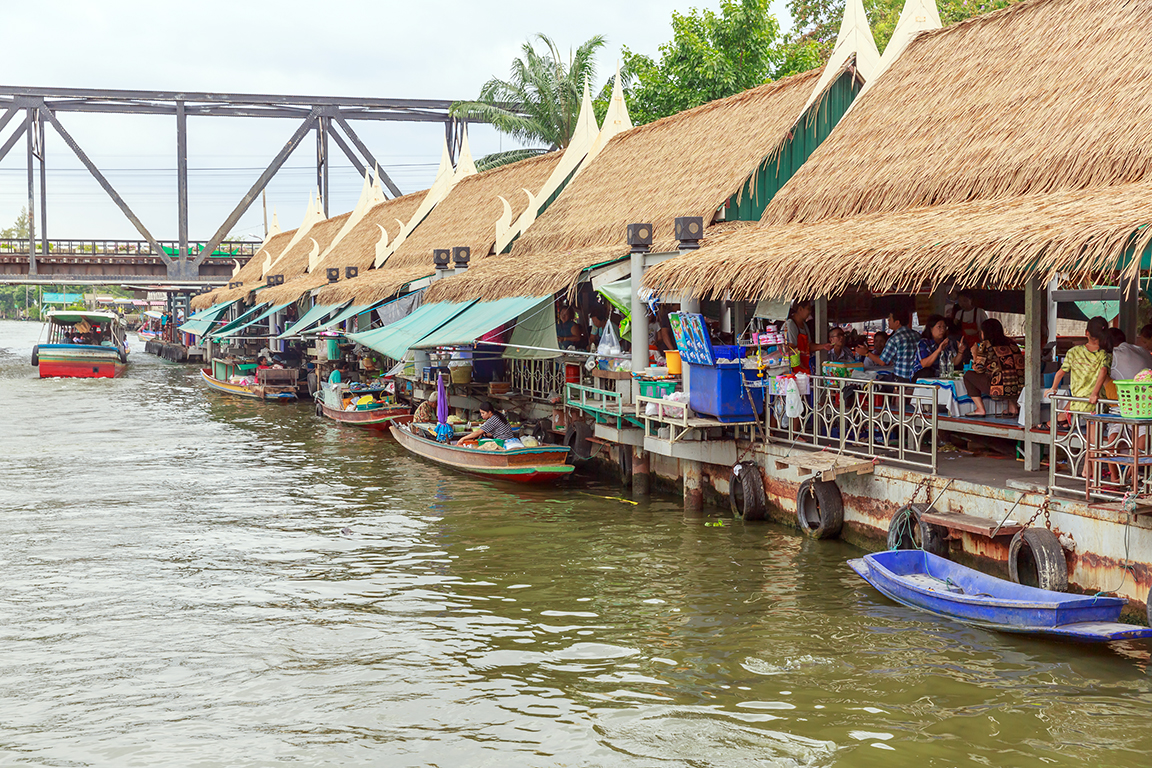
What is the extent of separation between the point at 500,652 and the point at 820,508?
4.31 m

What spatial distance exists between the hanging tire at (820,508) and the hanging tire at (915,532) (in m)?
1.02

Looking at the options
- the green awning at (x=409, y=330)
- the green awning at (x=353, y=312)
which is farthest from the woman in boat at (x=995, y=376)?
the green awning at (x=353, y=312)

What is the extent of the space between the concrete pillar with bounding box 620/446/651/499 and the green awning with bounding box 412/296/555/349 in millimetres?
2718

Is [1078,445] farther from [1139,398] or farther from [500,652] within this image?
[500,652]

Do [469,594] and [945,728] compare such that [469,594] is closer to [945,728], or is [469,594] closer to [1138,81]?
[945,728]

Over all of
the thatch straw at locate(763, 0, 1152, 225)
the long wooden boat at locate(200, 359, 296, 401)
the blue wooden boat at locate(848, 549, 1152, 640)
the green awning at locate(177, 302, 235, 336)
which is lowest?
the blue wooden boat at locate(848, 549, 1152, 640)

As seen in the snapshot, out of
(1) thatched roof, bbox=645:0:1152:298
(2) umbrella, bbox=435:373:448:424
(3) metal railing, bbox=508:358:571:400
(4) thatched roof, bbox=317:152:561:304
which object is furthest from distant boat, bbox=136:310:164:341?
(1) thatched roof, bbox=645:0:1152:298

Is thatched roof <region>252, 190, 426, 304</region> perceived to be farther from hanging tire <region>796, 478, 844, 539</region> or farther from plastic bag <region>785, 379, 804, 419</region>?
hanging tire <region>796, 478, 844, 539</region>

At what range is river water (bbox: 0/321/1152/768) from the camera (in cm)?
663

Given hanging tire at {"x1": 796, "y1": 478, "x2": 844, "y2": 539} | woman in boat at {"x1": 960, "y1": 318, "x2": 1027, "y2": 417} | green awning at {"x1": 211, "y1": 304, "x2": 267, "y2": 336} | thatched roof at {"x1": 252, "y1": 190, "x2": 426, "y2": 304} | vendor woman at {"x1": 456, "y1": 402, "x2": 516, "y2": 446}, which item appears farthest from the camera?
thatched roof at {"x1": 252, "y1": 190, "x2": 426, "y2": 304}

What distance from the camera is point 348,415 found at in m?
23.1

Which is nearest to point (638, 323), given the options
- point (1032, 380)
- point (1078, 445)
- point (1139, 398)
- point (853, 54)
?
point (1032, 380)

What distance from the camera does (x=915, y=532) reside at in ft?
32.6

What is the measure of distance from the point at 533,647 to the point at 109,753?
3166 millimetres
